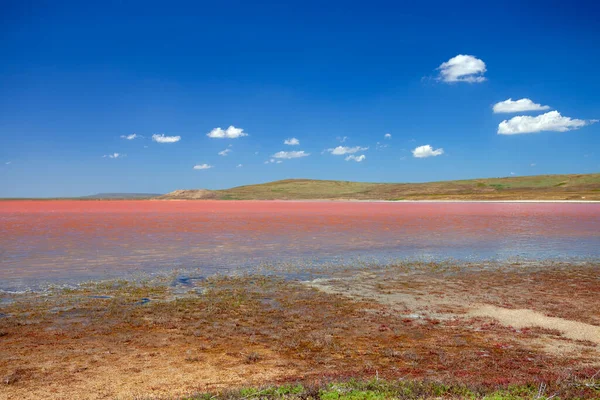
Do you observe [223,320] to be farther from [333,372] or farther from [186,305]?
[333,372]

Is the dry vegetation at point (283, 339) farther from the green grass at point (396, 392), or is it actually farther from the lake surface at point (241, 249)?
the lake surface at point (241, 249)

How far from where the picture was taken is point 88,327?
464 inches

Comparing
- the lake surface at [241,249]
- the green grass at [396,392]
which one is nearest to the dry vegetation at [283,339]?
the green grass at [396,392]

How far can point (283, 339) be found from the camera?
10.9 metres

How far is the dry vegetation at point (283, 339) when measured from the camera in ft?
27.1

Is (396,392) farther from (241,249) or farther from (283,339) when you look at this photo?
(241,249)

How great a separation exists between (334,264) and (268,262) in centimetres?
330

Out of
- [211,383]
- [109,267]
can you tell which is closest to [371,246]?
[109,267]

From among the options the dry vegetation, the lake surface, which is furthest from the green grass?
the lake surface

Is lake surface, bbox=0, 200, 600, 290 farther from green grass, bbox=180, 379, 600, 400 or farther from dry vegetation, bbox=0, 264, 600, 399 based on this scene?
green grass, bbox=180, 379, 600, 400

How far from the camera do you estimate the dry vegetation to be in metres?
8.27

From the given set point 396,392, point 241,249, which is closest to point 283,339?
point 396,392

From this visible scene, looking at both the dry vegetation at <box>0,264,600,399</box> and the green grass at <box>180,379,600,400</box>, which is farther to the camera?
the dry vegetation at <box>0,264,600,399</box>

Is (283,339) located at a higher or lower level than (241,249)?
lower
